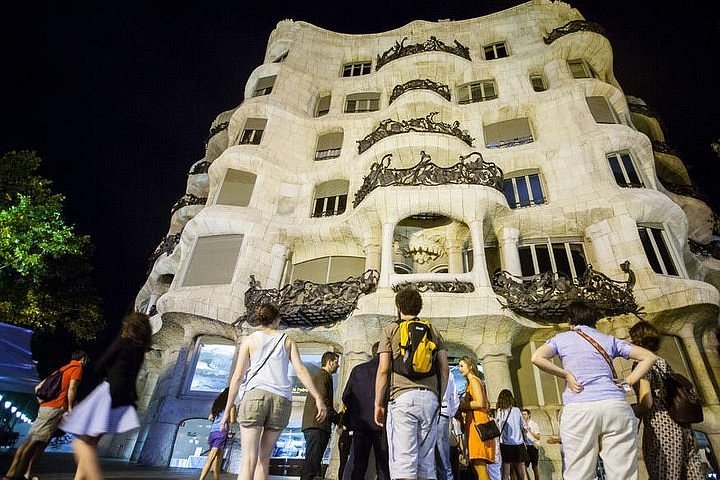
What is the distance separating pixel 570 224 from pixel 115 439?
1906cm

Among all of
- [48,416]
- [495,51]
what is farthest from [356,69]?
[48,416]

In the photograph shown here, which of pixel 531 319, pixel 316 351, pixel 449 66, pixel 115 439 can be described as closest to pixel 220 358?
pixel 316 351

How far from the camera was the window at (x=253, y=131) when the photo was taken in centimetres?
1883

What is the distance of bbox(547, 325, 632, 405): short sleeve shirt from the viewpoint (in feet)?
11.3

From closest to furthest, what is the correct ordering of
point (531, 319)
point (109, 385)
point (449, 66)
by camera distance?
point (109, 385), point (531, 319), point (449, 66)

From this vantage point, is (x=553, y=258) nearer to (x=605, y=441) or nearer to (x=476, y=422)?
(x=476, y=422)

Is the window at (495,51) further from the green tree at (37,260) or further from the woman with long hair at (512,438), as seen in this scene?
the green tree at (37,260)

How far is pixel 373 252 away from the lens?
15.0 m

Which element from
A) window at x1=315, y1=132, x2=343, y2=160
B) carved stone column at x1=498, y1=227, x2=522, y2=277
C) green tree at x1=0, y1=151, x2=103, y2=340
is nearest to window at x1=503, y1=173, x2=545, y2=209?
carved stone column at x1=498, y1=227, x2=522, y2=277

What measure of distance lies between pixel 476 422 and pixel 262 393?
3.70 metres

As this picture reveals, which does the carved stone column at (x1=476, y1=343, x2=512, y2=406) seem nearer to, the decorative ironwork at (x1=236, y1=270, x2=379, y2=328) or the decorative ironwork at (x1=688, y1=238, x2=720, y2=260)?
the decorative ironwork at (x1=236, y1=270, x2=379, y2=328)

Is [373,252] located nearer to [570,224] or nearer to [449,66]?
[570,224]

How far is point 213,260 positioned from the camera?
1527cm

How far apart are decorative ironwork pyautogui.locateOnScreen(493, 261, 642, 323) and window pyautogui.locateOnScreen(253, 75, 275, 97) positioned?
16.4 metres
